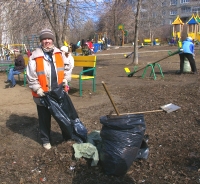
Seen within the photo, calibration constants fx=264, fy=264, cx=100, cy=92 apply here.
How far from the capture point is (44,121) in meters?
3.45

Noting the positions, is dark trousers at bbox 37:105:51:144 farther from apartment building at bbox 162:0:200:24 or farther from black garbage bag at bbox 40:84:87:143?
apartment building at bbox 162:0:200:24

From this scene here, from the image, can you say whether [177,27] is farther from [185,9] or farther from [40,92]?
[40,92]

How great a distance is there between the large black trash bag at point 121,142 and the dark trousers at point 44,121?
3.14 ft

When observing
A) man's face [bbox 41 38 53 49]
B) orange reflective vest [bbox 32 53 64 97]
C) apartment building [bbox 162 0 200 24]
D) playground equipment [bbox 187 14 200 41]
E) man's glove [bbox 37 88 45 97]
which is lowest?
man's glove [bbox 37 88 45 97]

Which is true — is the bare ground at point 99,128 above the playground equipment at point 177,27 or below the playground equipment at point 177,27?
below

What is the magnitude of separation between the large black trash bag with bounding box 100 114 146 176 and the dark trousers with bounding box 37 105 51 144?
0.96 meters

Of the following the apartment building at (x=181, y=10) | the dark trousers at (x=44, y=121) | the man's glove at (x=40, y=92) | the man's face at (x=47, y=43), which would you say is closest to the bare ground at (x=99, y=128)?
the dark trousers at (x=44, y=121)

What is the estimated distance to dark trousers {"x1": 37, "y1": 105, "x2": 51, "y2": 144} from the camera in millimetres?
3414

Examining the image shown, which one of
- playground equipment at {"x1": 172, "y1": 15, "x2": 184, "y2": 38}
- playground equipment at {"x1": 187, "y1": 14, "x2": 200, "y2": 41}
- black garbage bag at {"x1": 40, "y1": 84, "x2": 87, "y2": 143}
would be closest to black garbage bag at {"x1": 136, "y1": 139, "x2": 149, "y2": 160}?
black garbage bag at {"x1": 40, "y1": 84, "x2": 87, "y2": 143}

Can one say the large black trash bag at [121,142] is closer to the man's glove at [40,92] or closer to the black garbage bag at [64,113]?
the black garbage bag at [64,113]

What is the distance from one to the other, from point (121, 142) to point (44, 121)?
1194mm

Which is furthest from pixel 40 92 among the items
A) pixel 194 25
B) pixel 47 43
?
pixel 194 25

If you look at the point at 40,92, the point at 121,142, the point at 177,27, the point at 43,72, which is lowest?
the point at 121,142

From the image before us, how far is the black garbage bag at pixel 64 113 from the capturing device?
321 cm
